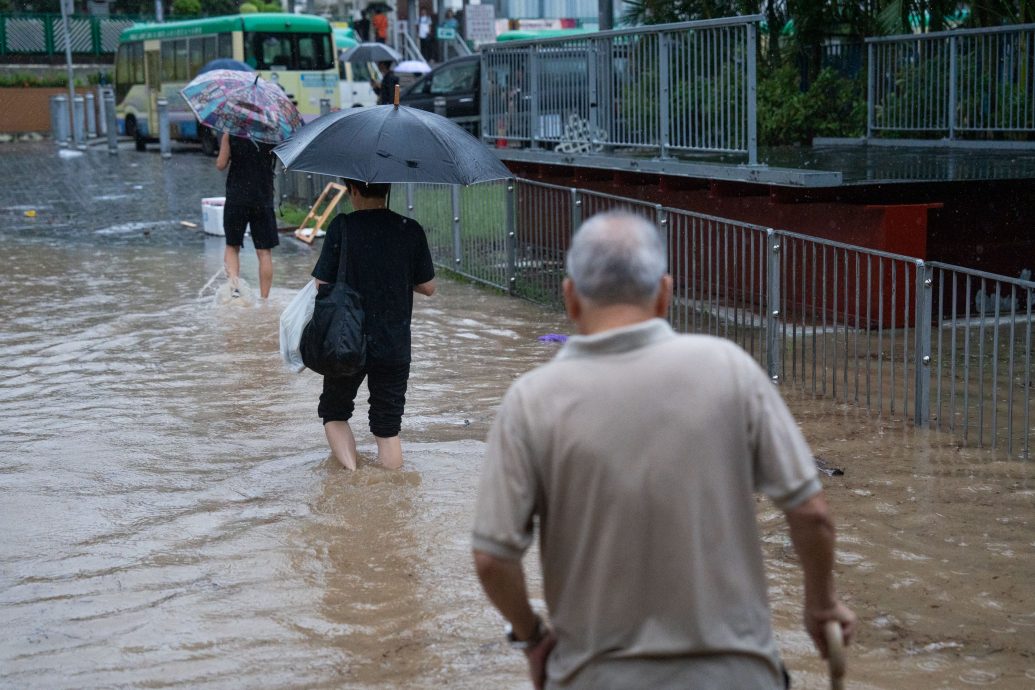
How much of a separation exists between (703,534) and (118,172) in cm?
2592

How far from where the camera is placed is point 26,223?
60.6 ft

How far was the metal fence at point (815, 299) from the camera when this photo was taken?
7633 millimetres

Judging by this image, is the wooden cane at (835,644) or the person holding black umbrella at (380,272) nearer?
the wooden cane at (835,644)

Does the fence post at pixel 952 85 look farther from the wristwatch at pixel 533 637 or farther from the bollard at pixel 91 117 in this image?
the bollard at pixel 91 117

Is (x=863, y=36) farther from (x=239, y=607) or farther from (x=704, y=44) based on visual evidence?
(x=239, y=607)

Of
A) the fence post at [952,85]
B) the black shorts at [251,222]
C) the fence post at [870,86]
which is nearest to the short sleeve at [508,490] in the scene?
the black shorts at [251,222]

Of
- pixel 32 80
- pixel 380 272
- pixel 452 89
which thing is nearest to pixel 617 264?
pixel 380 272

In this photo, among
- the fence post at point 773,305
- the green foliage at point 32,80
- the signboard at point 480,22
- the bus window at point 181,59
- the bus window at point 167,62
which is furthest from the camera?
the green foliage at point 32,80

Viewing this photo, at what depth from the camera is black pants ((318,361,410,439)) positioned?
6582 mm

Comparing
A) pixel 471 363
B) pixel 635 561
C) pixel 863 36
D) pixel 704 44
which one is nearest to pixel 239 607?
pixel 635 561

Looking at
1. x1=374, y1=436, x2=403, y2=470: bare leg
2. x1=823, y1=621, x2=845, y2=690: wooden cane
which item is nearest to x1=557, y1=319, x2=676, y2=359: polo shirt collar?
x1=823, y1=621, x2=845, y2=690: wooden cane

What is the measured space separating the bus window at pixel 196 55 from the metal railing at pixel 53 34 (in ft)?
45.7

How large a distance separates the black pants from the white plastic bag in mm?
188

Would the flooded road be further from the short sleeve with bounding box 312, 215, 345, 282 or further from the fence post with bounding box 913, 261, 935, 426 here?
the short sleeve with bounding box 312, 215, 345, 282
